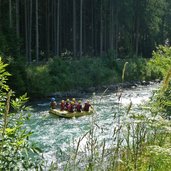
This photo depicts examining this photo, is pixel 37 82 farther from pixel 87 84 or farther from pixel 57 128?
pixel 57 128

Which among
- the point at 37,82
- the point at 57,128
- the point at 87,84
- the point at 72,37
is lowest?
the point at 57,128

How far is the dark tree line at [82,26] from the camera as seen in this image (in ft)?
88.3

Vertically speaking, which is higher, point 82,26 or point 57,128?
point 82,26

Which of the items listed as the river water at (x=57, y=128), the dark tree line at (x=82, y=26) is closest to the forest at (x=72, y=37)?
the dark tree line at (x=82, y=26)

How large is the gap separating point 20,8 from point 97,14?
9990mm

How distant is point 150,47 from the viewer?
46938 millimetres

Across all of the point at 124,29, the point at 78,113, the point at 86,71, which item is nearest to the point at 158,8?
the point at 124,29

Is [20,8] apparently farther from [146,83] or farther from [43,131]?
[43,131]

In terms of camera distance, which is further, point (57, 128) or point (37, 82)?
point (37, 82)

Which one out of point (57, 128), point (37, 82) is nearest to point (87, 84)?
point (37, 82)

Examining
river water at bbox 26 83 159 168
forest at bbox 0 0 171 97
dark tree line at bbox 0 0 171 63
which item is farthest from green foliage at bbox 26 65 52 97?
river water at bbox 26 83 159 168

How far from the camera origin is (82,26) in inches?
1435

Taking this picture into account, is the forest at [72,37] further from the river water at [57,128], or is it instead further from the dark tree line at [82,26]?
the river water at [57,128]

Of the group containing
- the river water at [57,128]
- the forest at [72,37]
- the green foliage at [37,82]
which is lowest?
the river water at [57,128]
